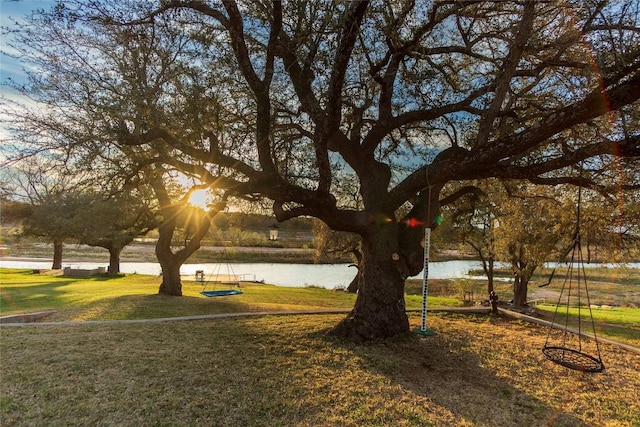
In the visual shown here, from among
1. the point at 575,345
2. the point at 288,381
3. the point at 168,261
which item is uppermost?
the point at 168,261

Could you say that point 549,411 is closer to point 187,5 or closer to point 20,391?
point 20,391

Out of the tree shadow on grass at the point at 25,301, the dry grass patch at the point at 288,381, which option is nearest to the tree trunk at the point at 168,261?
the tree shadow on grass at the point at 25,301

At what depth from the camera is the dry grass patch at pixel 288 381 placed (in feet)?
11.3

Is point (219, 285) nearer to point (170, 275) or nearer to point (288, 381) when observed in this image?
point (170, 275)

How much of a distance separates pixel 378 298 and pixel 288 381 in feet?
7.72

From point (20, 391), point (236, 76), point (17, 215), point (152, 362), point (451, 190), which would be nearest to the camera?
point (20, 391)

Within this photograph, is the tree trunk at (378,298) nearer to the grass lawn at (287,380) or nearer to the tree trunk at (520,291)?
the grass lawn at (287,380)

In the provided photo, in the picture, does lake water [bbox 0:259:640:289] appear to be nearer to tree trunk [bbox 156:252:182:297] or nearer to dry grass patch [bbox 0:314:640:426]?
tree trunk [bbox 156:252:182:297]

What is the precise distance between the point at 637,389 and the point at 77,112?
8832 millimetres

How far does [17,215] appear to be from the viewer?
819 inches

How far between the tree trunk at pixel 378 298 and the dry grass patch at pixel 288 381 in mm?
283

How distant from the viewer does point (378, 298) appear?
6.08m

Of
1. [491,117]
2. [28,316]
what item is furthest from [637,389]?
[28,316]

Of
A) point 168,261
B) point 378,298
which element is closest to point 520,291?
point 378,298
